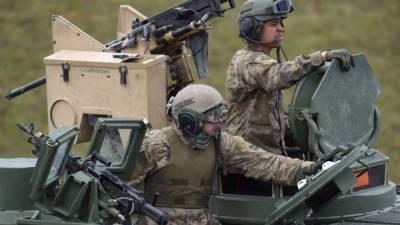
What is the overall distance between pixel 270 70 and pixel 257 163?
72 cm

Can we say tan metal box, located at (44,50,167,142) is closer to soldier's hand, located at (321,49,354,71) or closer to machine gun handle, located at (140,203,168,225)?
soldier's hand, located at (321,49,354,71)

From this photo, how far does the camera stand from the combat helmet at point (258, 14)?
1223 centimetres

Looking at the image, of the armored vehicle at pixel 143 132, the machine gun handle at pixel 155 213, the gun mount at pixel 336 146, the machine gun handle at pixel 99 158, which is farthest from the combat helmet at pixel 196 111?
the machine gun handle at pixel 155 213

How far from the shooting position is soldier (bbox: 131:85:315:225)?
1154 centimetres

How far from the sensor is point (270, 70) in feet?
39.1

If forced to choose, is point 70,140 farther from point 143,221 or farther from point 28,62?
point 28,62

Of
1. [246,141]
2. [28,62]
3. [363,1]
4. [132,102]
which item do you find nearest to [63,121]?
[132,102]

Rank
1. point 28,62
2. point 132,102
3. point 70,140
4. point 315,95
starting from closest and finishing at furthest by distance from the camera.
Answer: point 70,140 < point 315,95 < point 132,102 < point 28,62

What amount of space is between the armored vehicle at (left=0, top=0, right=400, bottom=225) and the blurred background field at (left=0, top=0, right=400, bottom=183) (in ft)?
26.5

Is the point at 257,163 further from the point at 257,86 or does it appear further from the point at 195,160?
the point at 257,86

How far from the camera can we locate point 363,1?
78.6ft

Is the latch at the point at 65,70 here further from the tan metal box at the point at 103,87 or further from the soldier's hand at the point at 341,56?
the soldier's hand at the point at 341,56

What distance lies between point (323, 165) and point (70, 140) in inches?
71.7

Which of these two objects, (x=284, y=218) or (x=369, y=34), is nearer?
(x=284, y=218)
